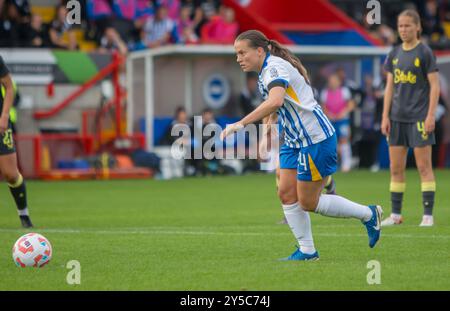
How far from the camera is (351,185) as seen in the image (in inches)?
759

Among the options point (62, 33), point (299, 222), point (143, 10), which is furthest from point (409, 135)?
point (143, 10)

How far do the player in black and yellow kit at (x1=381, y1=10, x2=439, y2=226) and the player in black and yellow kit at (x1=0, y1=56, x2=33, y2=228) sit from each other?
431 cm

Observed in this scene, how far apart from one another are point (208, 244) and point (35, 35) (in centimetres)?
1347

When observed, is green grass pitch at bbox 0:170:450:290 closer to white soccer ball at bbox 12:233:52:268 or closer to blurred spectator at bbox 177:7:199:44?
white soccer ball at bbox 12:233:52:268

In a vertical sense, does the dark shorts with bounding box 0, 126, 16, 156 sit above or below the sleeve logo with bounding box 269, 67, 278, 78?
below

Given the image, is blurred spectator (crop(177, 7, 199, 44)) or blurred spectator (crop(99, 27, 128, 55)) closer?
blurred spectator (crop(99, 27, 128, 55))

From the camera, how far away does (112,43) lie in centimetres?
2380

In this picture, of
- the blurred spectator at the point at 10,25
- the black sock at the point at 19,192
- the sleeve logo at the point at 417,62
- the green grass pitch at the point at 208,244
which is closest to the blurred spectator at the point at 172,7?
the blurred spectator at the point at 10,25

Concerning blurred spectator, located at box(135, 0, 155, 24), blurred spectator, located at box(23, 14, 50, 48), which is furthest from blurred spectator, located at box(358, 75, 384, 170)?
blurred spectator, located at box(23, 14, 50, 48)

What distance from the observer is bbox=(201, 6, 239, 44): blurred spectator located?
24.7 meters

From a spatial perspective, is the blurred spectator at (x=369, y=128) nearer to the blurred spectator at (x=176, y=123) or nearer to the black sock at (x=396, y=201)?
the blurred spectator at (x=176, y=123)

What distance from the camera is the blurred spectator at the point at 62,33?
22.9 meters

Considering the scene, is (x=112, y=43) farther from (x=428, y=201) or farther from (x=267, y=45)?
(x=267, y=45)

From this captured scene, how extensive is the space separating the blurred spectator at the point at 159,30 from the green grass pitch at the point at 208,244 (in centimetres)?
731
